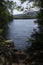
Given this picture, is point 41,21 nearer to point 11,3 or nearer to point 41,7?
point 41,7

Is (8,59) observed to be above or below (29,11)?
below

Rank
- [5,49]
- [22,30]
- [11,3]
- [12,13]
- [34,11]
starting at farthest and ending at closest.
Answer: [22,30]
[12,13]
[11,3]
[34,11]
[5,49]

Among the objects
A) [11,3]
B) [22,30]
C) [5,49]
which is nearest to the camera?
[5,49]

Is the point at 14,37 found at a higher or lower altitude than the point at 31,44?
lower

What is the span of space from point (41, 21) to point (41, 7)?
0.31m

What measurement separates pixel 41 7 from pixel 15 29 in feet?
10.9

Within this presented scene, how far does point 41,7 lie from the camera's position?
3885 millimetres

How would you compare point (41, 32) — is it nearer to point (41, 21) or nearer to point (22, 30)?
point (41, 21)

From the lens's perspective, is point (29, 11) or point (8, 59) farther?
point (29, 11)

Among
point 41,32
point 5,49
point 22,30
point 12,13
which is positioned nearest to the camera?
point 5,49

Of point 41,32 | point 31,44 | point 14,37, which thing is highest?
point 41,32

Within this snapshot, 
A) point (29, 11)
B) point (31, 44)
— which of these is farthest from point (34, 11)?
point (31, 44)

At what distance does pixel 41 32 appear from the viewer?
148 inches

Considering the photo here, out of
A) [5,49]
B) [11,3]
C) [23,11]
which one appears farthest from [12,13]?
[5,49]
